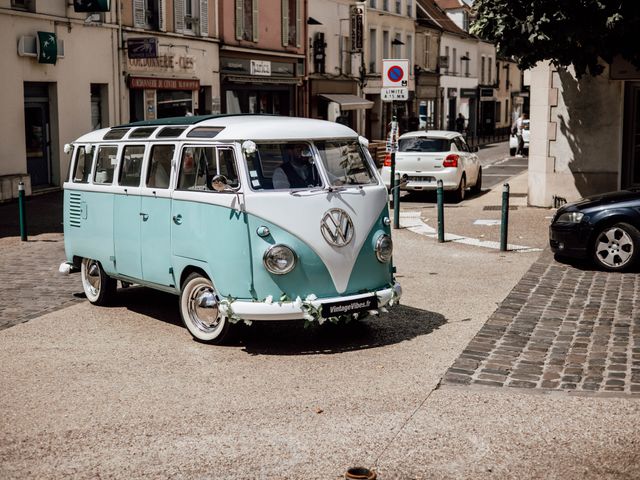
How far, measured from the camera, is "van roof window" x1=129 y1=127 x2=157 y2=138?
9.55 m

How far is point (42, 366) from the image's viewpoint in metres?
8.04

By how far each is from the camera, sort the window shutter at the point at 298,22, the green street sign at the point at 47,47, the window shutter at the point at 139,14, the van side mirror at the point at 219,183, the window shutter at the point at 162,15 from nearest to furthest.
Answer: the van side mirror at the point at 219,183 < the green street sign at the point at 47,47 < the window shutter at the point at 139,14 < the window shutter at the point at 162,15 < the window shutter at the point at 298,22

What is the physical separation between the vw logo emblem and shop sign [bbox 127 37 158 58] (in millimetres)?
17791

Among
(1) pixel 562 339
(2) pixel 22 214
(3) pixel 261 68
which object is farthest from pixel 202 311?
(3) pixel 261 68

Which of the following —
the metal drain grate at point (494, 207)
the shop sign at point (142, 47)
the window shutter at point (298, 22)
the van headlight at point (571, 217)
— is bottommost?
the metal drain grate at point (494, 207)

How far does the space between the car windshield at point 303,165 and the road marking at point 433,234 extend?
5.95 meters

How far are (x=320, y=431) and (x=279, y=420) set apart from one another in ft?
1.22

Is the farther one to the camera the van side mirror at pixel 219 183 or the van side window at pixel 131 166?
the van side window at pixel 131 166

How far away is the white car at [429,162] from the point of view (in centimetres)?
2142

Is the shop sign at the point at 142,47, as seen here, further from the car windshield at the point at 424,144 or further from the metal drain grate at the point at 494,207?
the metal drain grate at the point at 494,207

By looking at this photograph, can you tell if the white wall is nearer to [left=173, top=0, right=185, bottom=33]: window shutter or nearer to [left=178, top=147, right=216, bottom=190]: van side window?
[left=178, top=147, right=216, bottom=190]: van side window

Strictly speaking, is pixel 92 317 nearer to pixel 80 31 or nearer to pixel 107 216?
pixel 107 216

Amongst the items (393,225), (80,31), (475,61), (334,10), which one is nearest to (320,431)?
(393,225)

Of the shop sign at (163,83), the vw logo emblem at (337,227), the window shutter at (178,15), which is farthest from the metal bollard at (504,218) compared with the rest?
the window shutter at (178,15)
